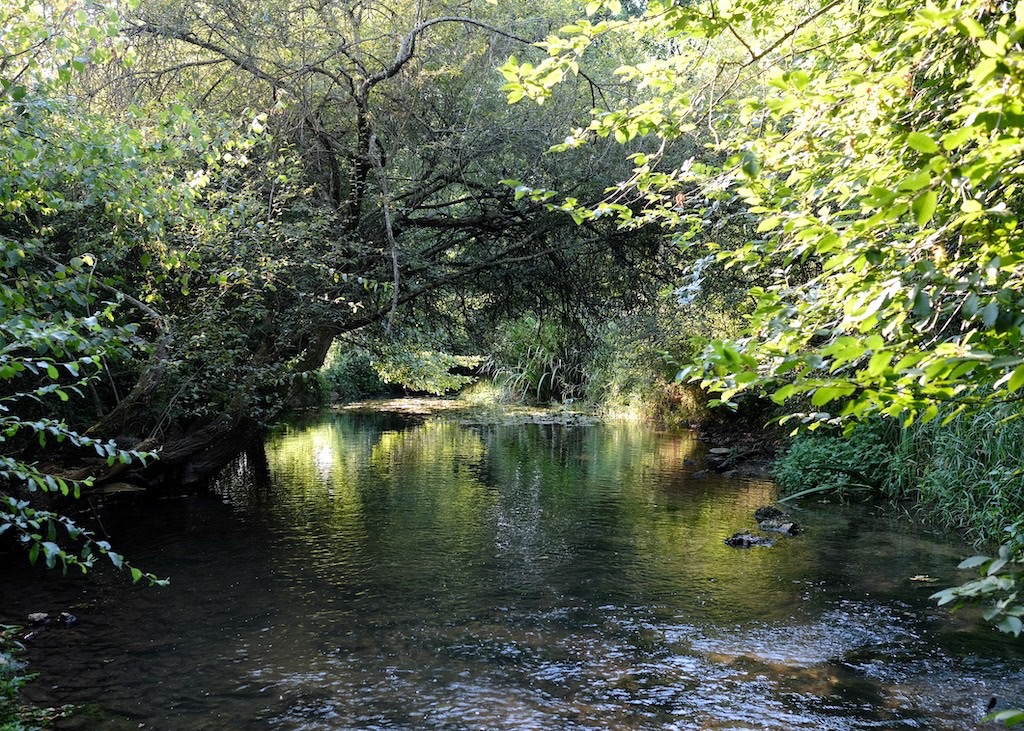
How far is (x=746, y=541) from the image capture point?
959cm

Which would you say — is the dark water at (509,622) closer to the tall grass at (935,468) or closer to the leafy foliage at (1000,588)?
the tall grass at (935,468)

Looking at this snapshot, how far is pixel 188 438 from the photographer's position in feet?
37.8

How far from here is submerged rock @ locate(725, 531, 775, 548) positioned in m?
9.55

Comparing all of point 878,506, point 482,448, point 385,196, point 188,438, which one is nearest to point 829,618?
point 878,506

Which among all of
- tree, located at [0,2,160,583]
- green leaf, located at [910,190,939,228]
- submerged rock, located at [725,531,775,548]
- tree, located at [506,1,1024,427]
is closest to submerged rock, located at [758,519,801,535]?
submerged rock, located at [725,531,775,548]

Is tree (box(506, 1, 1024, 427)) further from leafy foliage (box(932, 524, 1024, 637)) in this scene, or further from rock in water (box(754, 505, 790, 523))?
rock in water (box(754, 505, 790, 523))

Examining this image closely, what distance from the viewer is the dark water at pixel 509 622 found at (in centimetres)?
556

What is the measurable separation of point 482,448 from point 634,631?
1102 centimetres

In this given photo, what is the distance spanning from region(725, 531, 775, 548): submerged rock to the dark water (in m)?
0.22

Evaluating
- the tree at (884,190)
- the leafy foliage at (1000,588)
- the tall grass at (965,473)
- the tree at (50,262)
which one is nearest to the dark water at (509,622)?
the tall grass at (965,473)

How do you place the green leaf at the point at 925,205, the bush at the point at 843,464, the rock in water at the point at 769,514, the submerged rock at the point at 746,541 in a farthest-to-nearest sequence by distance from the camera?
the bush at the point at 843,464 → the rock in water at the point at 769,514 → the submerged rock at the point at 746,541 → the green leaf at the point at 925,205

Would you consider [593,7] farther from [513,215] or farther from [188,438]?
[188,438]

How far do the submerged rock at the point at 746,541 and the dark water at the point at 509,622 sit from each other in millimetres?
216

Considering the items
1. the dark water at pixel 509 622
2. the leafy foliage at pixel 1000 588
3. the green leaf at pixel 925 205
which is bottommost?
the dark water at pixel 509 622
